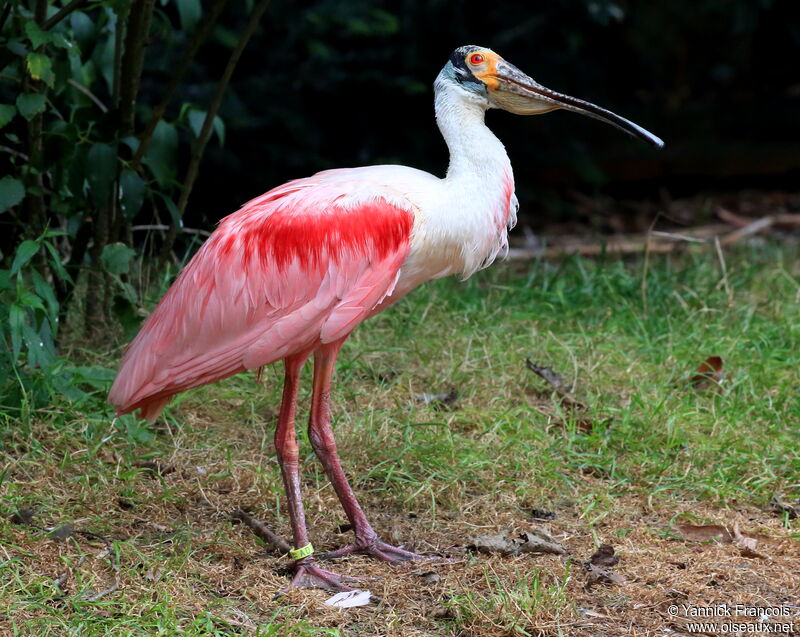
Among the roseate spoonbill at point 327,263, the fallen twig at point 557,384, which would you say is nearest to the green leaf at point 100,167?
the roseate spoonbill at point 327,263

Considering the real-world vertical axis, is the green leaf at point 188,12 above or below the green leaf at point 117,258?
above

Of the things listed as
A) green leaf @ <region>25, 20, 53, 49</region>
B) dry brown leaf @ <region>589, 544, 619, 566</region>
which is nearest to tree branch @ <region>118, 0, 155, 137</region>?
green leaf @ <region>25, 20, 53, 49</region>

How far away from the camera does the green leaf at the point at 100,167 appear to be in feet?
14.9

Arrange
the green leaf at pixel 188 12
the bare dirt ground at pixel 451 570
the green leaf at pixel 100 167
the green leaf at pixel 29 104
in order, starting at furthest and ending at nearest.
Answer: the green leaf at pixel 188 12 < the green leaf at pixel 100 167 < the green leaf at pixel 29 104 < the bare dirt ground at pixel 451 570

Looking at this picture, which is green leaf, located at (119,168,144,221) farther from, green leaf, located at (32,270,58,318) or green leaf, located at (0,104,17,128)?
green leaf, located at (32,270,58,318)

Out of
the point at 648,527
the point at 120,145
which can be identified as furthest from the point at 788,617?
the point at 120,145

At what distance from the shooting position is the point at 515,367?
→ 5074 mm

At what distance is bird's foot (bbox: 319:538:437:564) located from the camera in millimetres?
3814

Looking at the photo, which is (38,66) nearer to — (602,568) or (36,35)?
(36,35)

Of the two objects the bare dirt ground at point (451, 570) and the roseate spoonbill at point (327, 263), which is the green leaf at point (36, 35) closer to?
the roseate spoonbill at point (327, 263)

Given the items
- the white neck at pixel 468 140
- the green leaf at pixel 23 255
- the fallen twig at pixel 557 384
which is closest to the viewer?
the white neck at pixel 468 140

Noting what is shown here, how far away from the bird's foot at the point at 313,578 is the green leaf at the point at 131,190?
6.05 ft

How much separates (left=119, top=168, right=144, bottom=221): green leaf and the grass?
797 millimetres

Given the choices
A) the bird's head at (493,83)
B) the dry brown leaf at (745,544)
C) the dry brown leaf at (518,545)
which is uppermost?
the bird's head at (493,83)
